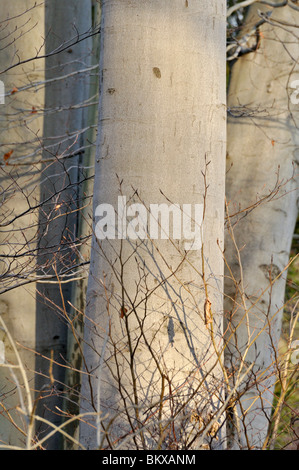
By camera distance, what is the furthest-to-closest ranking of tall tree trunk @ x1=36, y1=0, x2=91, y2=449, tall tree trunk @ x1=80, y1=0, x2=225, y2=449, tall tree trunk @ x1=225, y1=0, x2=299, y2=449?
tall tree trunk @ x1=225, y1=0, x2=299, y2=449, tall tree trunk @ x1=36, y1=0, x2=91, y2=449, tall tree trunk @ x1=80, y1=0, x2=225, y2=449

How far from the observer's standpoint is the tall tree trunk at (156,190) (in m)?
2.39

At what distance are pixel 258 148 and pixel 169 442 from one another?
2955 millimetres

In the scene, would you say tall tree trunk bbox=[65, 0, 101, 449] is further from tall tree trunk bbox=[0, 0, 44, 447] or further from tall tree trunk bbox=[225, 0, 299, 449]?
tall tree trunk bbox=[225, 0, 299, 449]

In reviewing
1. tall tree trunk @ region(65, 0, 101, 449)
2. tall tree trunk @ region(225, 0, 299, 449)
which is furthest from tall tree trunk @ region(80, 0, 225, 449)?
tall tree trunk @ region(225, 0, 299, 449)

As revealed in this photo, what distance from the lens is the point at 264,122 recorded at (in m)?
4.43

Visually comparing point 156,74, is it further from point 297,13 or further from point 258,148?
point 297,13

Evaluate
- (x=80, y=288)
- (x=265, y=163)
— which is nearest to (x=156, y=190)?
(x=80, y=288)

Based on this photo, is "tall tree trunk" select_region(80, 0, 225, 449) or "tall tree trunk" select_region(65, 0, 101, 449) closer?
"tall tree trunk" select_region(80, 0, 225, 449)

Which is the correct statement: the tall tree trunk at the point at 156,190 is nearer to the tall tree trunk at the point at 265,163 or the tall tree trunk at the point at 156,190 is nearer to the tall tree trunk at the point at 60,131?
the tall tree trunk at the point at 60,131

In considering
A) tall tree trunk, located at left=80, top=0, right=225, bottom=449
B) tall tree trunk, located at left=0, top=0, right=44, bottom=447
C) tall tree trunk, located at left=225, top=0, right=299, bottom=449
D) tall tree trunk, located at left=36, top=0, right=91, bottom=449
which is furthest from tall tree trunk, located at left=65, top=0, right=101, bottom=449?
tall tree trunk, located at left=80, top=0, right=225, bottom=449

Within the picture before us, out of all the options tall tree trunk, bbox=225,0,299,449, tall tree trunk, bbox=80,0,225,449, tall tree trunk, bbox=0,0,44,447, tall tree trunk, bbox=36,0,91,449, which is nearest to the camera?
tall tree trunk, bbox=80,0,225,449

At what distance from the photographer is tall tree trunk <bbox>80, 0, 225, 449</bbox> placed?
239cm

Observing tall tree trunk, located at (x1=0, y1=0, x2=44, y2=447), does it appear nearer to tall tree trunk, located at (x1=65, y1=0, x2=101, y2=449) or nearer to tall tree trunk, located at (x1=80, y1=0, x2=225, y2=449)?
tall tree trunk, located at (x1=65, y1=0, x2=101, y2=449)

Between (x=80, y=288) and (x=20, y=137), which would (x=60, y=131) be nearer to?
(x=20, y=137)
